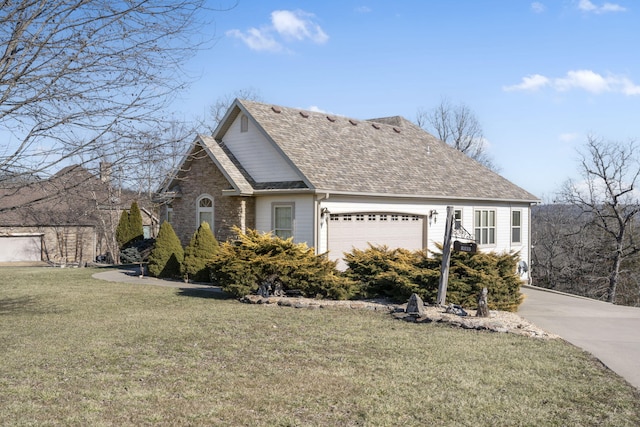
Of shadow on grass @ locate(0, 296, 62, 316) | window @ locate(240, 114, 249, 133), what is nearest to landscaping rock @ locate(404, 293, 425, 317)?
shadow on grass @ locate(0, 296, 62, 316)

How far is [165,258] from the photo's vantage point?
67.9ft

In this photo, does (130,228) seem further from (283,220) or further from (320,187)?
(320,187)

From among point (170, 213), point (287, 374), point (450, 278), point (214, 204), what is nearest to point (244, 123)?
point (214, 204)

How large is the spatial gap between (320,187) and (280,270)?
4.14 m

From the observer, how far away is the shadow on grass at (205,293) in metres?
15.9

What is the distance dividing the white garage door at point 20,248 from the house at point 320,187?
18681 millimetres

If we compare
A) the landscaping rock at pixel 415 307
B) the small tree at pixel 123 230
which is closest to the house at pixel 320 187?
the landscaping rock at pixel 415 307

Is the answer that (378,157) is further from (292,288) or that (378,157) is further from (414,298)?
(414,298)

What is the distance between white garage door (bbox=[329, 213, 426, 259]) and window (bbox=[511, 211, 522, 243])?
6370 mm

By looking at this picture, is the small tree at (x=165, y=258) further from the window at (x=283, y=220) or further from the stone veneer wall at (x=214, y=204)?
the window at (x=283, y=220)

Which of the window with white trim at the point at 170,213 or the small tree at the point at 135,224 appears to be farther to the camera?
the small tree at the point at 135,224

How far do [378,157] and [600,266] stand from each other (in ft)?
59.9

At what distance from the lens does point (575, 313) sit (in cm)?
1478

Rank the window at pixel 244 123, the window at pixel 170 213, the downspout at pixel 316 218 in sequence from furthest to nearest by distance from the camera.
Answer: the window at pixel 170 213 → the window at pixel 244 123 → the downspout at pixel 316 218
